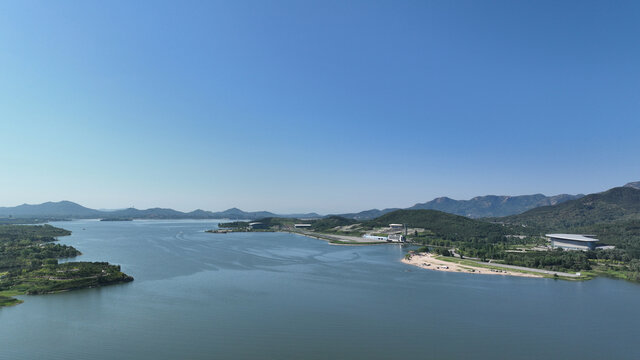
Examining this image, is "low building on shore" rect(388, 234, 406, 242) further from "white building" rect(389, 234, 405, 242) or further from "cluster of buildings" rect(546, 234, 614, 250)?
"cluster of buildings" rect(546, 234, 614, 250)

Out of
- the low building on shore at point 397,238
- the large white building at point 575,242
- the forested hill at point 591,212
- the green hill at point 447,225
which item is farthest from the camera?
the forested hill at point 591,212

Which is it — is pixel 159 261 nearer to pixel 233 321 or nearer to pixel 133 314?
pixel 133 314

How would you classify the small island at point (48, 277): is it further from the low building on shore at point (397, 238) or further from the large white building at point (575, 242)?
the large white building at point (575, 242)

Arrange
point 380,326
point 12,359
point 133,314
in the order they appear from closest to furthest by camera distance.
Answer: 1. point 12,359
2. point 380,326
3. point 133,314

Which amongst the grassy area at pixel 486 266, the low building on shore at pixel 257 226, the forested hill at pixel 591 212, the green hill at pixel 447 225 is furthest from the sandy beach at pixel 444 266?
the low building on shore at pixel 257 226

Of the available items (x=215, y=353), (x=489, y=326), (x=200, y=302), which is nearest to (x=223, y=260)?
(x=200, y=302)

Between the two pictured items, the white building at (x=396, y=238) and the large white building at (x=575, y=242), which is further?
the white building at (x=396, y=238)

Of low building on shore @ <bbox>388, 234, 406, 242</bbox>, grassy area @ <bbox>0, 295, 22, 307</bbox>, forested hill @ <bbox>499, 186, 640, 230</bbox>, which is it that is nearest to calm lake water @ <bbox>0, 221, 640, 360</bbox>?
grassy area @ <bbox>0, 295, 22, 307</bbox>
